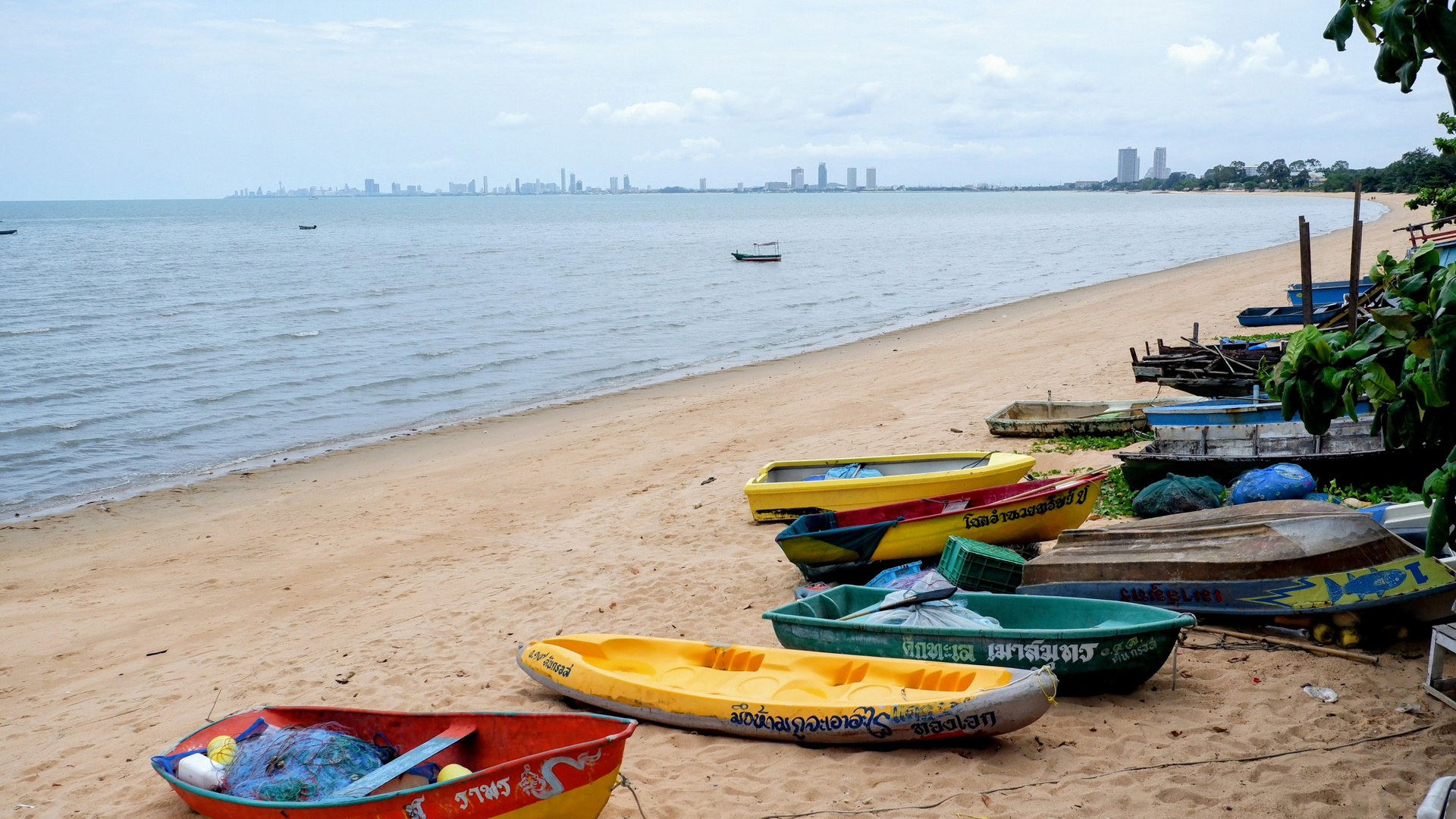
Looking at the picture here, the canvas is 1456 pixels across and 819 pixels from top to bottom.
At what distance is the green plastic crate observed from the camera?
7914mm

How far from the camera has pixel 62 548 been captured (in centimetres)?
1327

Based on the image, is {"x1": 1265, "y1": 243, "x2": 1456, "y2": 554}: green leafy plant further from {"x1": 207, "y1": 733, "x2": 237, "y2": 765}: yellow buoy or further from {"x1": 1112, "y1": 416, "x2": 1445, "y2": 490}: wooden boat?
{"x1": 207, "y1": 733, "x2": 237, "y2": 765}: yellow buoy

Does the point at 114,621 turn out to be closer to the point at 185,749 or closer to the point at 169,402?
the point at 185,749

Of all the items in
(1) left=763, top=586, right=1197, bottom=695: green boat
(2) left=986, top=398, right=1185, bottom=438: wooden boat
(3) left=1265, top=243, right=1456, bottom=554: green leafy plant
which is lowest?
(1) left=763, top=586, right=1197, bottom=695: green boat

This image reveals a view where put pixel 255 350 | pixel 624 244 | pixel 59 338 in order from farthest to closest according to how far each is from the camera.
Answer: pixel 624 244, pixel 59 338, pixel 255 350

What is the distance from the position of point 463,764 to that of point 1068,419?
1003 cm

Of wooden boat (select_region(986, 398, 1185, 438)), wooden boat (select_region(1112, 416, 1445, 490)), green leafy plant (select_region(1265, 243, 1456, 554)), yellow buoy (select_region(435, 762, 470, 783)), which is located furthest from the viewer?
wooden boat (select_region(986, 398, 1185, 438))

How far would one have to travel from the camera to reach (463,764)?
5.90m

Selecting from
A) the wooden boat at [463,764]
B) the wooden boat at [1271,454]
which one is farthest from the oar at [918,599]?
the wooden boat at [1271,454]

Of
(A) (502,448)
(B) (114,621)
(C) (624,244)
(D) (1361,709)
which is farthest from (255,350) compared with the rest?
(C) (624,244)

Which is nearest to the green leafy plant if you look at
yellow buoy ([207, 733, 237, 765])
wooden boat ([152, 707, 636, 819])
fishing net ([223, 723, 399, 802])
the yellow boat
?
wooden boat ([152, 707, 636, 819])

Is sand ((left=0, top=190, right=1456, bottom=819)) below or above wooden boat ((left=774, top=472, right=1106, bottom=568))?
below

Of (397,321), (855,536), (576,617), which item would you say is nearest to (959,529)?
(855,536)

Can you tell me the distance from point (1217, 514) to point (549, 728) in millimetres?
5315
